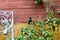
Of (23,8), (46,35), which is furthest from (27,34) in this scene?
(23,8)

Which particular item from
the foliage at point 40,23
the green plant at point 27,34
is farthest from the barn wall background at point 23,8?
the green plant at point 27,34

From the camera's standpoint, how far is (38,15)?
16.9 ft

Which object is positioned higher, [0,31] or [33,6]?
[33,6]

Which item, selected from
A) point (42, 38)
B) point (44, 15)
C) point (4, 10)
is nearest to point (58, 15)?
point (44, 15)

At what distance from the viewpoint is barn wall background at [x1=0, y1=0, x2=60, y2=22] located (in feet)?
16.9

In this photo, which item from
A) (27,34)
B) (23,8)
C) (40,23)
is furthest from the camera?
(23,8)

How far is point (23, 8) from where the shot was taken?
204 inches

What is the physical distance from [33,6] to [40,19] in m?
0.31

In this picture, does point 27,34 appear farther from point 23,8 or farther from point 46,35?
point 23,8

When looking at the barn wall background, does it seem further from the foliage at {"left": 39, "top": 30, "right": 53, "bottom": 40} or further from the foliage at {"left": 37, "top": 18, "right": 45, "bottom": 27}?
the foliage at {"left": 39, "top": 30, "right": 53, "bottom": 40}

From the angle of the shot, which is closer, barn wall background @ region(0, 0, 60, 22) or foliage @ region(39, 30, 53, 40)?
foliage @ region(39, 30, 53, 40)

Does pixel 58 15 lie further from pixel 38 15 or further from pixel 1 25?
pixel 1 25

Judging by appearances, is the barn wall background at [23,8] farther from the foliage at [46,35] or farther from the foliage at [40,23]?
the foliage at [46,35]

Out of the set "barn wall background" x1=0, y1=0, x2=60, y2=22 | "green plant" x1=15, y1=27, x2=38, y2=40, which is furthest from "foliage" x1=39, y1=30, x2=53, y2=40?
"barn wall background" x1=0, y1=0, x2=60, y2=22
